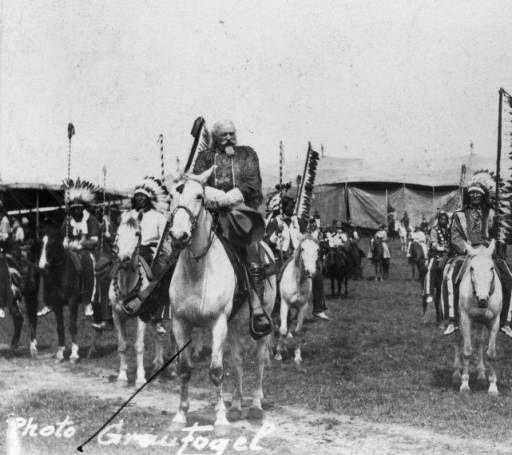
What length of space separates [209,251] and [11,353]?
7.78 metres

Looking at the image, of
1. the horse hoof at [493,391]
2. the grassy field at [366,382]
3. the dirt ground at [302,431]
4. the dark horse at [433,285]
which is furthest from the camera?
the dark horse at [433,285]

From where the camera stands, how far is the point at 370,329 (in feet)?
52.7

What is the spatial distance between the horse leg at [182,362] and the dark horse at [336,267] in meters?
16.7

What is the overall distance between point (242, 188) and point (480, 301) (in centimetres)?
375

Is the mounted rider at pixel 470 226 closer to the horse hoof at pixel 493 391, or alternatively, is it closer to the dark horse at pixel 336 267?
the horse hoof at pixel 493 391

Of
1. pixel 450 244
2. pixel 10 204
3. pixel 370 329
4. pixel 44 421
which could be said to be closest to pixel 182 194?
pixel 44 421

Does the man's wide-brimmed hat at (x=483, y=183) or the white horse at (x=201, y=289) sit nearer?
the white horse at (x=201, y=289)

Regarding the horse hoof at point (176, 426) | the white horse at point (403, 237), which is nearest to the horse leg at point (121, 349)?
the horse hoof at point (176, 426)

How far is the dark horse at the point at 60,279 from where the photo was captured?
12430mm

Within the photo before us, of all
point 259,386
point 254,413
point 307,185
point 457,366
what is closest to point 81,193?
point 307,185

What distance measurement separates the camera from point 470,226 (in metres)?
10.8

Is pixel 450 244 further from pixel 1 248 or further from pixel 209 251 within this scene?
pixel 1 248

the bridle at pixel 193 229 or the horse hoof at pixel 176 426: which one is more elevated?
the bridle at pixel 193 229
